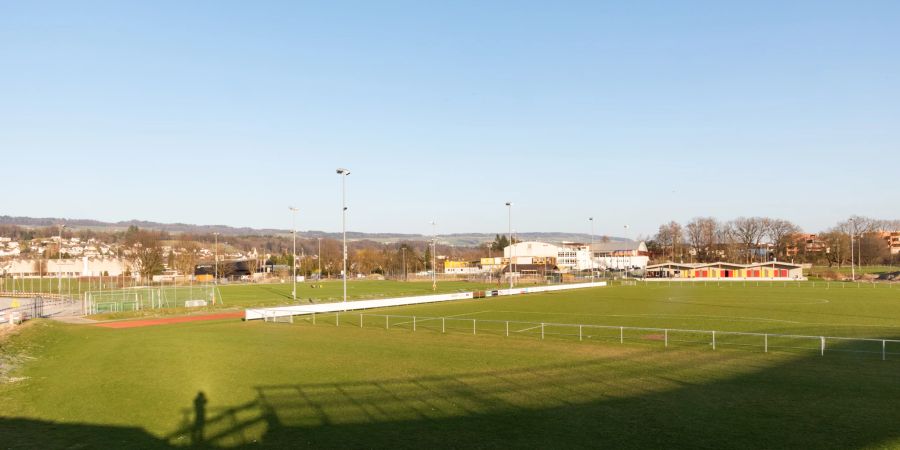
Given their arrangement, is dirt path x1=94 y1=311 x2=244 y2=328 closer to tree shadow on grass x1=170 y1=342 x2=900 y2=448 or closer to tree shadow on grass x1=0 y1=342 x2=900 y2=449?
tree shadow on grass x1=0 y1=342 x2=900 y2=449

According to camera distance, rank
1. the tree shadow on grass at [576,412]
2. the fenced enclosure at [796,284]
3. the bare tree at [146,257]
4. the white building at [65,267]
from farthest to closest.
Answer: the white building at [65,267] < the bare tree at [146,257] < the fenced enclosure at [796,284] < the tree shadow on grass at [576,412]

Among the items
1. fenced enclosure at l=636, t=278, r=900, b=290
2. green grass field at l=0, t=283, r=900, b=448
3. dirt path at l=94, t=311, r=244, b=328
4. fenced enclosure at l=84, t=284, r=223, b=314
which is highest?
green grass field at l=0, t=283, r=900, b=448

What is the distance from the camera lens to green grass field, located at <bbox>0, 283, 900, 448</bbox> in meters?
14.0

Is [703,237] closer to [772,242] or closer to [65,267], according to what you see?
[772,242]

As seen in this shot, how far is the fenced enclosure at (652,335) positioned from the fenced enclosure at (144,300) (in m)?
16.7

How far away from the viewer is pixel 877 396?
56.0 feet

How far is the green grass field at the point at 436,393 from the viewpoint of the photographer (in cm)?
1405

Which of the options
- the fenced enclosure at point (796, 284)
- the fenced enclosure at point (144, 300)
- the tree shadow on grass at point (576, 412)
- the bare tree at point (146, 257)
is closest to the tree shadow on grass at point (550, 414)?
the tree shadow on grass at point (576, 412)

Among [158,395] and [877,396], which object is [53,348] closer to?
[158,395]

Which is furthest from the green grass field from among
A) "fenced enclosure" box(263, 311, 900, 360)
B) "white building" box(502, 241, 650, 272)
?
"white building" box(502, 241, 650, 272)

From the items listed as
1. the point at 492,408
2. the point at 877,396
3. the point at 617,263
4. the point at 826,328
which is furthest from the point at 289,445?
the point at 617,263

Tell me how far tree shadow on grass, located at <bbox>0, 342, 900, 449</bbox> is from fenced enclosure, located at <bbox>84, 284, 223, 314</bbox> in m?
40.2

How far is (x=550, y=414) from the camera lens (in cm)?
1566

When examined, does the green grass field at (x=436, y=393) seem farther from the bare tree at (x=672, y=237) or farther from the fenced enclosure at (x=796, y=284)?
the bare tree at (x=672, y=237)
